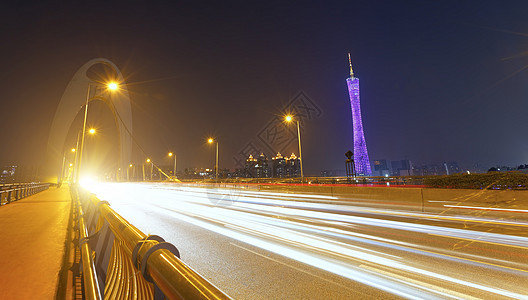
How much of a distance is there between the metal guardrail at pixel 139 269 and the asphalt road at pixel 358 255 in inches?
76.9

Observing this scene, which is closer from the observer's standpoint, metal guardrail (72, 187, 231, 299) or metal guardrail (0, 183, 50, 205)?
metal guardrail (72, 187, 231, 299)

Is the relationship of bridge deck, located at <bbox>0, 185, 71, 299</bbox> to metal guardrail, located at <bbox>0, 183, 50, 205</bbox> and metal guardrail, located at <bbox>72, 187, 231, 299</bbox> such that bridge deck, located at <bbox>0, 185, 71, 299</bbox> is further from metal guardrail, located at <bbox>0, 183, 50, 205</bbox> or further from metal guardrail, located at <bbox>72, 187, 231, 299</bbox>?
metal guardrail, located at <bbox>0, 183, 50, 205</bbox>

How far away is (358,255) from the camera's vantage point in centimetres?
569

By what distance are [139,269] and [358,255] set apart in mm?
5223

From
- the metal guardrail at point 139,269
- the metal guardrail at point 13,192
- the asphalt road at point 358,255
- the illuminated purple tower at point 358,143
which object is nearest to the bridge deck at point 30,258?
the metal guardrail at point 139,269

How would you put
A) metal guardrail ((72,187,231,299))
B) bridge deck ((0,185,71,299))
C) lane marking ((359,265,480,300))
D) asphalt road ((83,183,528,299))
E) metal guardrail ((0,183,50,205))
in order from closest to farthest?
metal guardrail ((72,187,231,299)) → bridge deck ((0,185,71,299)) → lane marking ((359,265,480,300)) → asphalt road ((83,183,528,299)) → metal guardrail ((0,183,50,205))

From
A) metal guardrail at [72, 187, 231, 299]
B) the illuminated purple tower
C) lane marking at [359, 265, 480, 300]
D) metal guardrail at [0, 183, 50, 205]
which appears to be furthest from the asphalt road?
the illuminated purple tower

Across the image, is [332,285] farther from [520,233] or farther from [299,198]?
[299,198]

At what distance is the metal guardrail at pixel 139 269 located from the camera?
3.61ft

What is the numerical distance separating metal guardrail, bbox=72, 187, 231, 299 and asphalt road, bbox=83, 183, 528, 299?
1954mm

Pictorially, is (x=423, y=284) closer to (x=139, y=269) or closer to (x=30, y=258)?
(x=139, y=269)

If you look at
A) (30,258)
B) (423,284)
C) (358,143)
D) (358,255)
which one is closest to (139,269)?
(30,258)

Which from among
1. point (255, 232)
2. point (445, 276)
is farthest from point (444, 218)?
point (255, 232)

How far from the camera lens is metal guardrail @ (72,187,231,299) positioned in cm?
110
